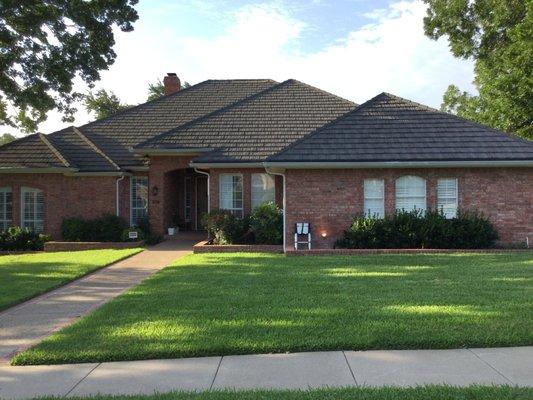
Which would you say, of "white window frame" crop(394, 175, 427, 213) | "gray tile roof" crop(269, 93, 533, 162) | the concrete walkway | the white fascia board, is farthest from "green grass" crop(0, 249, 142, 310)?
"white window frame" crop(394, 175, 427, 213)

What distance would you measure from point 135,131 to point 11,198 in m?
5.69

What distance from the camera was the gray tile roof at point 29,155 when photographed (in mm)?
19594

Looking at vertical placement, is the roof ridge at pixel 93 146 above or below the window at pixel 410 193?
above

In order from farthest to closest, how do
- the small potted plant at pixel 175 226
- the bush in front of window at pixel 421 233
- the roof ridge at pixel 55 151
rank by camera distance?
the small potted plant at pixel 175 226 < the roof ridge at pixel 55 151 < the bush in front of window at pixel 421 233

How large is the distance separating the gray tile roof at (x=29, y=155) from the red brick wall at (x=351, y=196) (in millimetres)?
9252

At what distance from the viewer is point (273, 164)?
1554cm

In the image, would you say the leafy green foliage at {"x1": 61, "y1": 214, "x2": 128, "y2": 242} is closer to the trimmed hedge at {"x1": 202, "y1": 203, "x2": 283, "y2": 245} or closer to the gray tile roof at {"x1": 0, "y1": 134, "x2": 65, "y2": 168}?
the gray tile roof at {"x1": 0, "y1": 134, "x2": 65, "y2": 168}

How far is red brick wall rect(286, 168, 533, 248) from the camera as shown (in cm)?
1603

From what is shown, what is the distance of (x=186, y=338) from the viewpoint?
20.6 ft

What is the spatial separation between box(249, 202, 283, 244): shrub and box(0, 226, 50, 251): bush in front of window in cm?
816

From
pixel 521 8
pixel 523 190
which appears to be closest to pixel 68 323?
pixel 523 190

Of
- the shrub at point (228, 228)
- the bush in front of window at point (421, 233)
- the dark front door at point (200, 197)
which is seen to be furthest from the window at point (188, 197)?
the bush in front of window at point (421, 233)

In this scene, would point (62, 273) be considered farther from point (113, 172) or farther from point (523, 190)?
point (523, 190)

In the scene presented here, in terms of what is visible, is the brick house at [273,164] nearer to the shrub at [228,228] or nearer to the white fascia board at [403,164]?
the white fascia board at [403,164]
